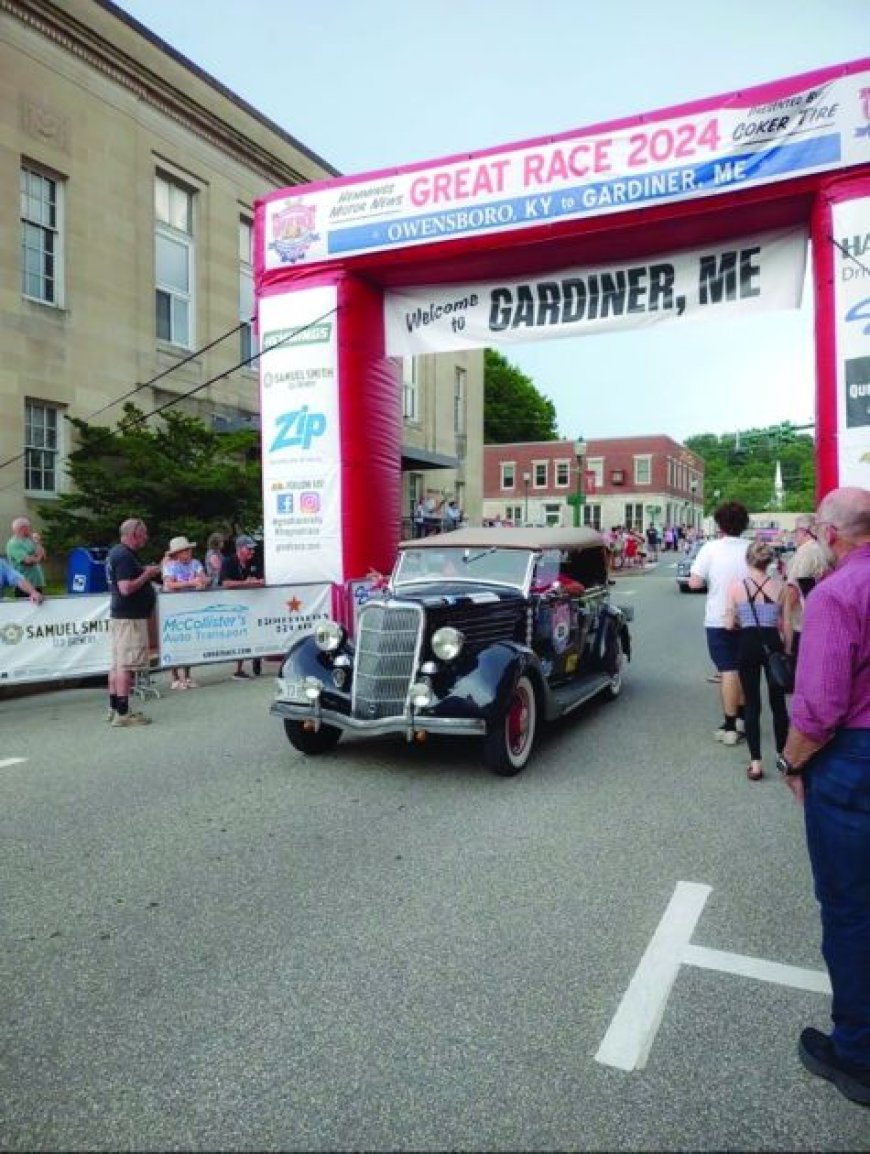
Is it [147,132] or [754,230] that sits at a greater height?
[147,132]

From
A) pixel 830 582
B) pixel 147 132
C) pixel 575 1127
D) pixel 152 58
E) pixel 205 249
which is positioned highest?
pixel 152 58

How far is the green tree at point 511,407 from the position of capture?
6369cm

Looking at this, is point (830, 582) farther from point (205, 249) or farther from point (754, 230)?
point (205, 249)

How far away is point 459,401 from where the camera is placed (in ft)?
111

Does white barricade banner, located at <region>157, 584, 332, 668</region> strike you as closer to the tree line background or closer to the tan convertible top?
the tan convertible top

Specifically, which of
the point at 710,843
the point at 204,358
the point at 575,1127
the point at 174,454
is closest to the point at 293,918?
the point at 575,1127

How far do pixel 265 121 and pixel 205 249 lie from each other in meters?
4.56

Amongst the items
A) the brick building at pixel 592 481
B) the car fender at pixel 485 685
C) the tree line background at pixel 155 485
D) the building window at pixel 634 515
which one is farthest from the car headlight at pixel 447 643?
the building window at pixel 634 515

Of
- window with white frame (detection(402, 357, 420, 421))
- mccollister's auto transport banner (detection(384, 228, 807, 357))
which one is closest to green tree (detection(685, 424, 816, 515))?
window with white frame (detection(402, 357, 420, 421))

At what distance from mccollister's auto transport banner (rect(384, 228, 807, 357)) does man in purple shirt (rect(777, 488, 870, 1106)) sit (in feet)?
25.2

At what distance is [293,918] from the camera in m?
3.53

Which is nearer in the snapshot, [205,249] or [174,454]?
[174,454]

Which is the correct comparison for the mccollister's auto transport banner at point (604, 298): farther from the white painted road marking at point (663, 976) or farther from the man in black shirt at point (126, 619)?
the white painted road marking at point (663, 976)

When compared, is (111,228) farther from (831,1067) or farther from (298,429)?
(831,1067)
